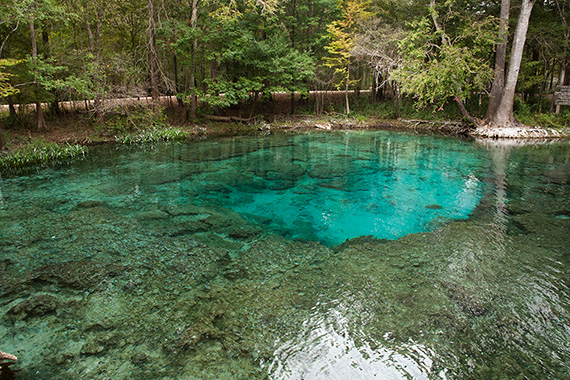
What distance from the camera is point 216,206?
8.82m

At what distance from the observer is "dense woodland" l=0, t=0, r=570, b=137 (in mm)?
16203

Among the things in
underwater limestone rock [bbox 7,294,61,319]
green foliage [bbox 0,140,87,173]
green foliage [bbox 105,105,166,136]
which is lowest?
underwater limestone rock [bbox 7,294,61,319]

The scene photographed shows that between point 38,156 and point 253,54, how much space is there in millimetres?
13307

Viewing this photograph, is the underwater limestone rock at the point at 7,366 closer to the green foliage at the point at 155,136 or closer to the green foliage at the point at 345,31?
the green foliage at the point at 155,136

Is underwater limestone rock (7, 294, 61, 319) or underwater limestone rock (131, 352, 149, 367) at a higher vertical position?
underwater limestone rock (7, 294, 61, 319)

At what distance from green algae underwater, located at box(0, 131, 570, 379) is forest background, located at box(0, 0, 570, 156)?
809 centimetres

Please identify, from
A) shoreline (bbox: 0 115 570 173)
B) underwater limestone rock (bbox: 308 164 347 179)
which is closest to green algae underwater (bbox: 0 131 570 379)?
underwater limestone rock (bbox: 308 164 347 179)

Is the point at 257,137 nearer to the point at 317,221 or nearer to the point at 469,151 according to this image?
the point at 469,151

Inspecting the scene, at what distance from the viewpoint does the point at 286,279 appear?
207 inches

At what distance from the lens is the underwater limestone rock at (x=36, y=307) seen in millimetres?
4422

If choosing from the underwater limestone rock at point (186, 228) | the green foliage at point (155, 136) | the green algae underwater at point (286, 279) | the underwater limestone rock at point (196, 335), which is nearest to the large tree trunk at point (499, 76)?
the green algae underwater at point (286, 279)

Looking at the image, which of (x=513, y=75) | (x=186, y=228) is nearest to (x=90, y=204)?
(x=186, y=228)

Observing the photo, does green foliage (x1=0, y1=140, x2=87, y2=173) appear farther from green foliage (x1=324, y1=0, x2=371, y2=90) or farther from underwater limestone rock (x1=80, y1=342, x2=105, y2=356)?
green foliage (x1=324, y1=0, x2=371, y2=90)

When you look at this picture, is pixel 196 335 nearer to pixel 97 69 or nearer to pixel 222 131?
pixel 97 69
